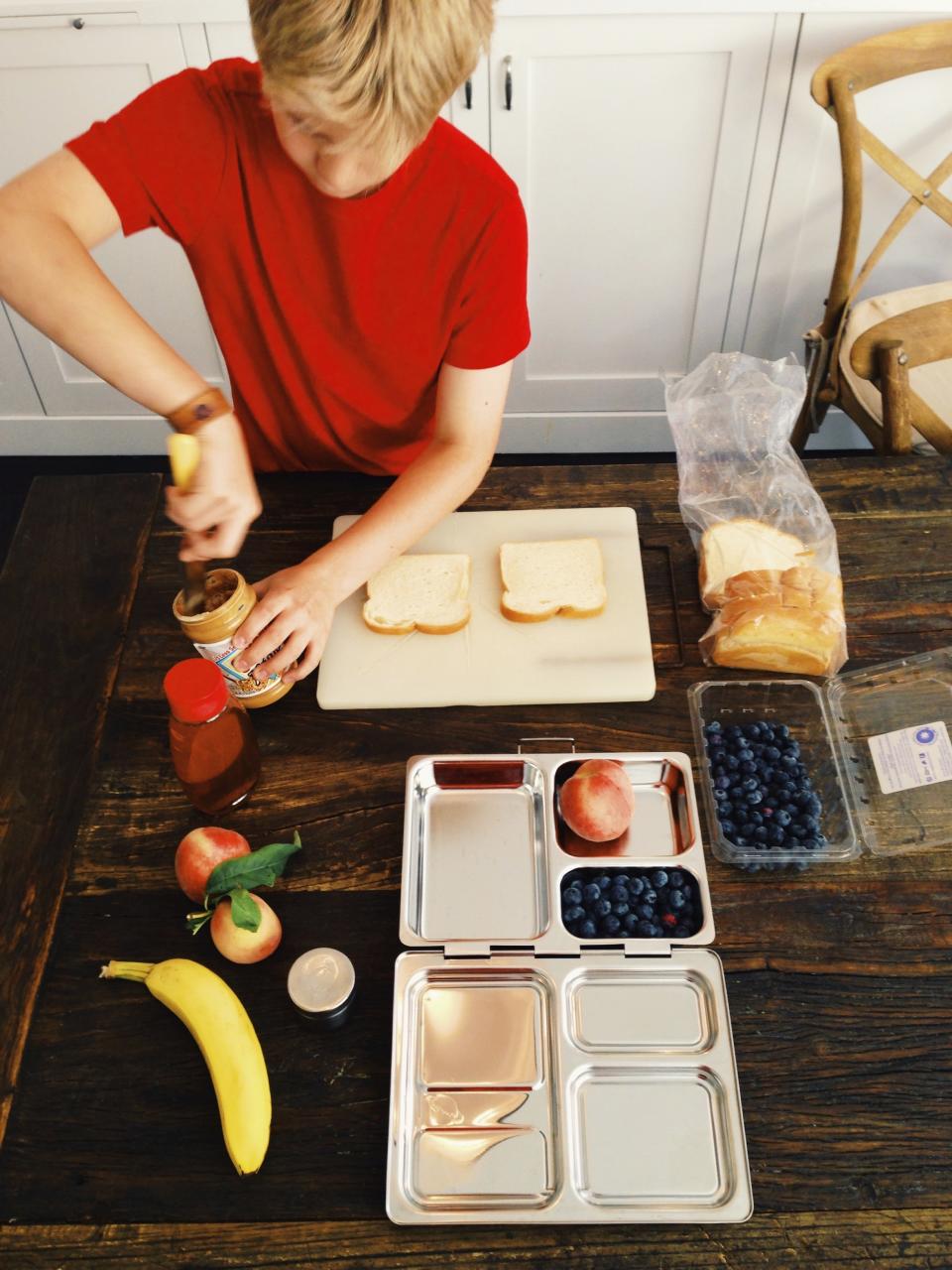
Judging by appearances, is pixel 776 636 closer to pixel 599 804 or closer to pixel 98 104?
pixel 599 804

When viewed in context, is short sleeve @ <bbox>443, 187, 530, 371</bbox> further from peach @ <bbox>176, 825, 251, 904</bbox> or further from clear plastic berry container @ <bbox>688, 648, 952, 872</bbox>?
peach @ <bbox>176, 825, 251, 904</bbox>

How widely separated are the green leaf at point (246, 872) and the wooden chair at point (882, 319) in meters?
1.38

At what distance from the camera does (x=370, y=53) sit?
0.90 m

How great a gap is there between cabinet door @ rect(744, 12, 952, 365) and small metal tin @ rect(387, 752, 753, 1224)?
6.24 feet

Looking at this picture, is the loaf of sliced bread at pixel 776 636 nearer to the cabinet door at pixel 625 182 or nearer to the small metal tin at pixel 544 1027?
the small metal tin at pixel 544 1027

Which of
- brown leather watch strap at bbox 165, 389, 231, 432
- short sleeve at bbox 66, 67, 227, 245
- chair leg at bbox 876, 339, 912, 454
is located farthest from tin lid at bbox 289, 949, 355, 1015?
chair leg at bbox 876, 339, 912, 454

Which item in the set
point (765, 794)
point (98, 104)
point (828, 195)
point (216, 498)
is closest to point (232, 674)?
point (216, 498)

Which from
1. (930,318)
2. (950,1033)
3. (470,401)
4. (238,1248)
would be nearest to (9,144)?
(470,401)

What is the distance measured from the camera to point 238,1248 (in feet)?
3.00

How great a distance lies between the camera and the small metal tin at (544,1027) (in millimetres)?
963

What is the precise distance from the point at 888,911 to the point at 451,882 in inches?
20.7

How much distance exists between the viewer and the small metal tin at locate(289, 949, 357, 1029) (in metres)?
1.04

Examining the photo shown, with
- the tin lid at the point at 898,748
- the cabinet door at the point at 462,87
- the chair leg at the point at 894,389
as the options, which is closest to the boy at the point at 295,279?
the tin lid at the point at 898,748

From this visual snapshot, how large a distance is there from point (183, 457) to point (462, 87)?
1.67 meters
